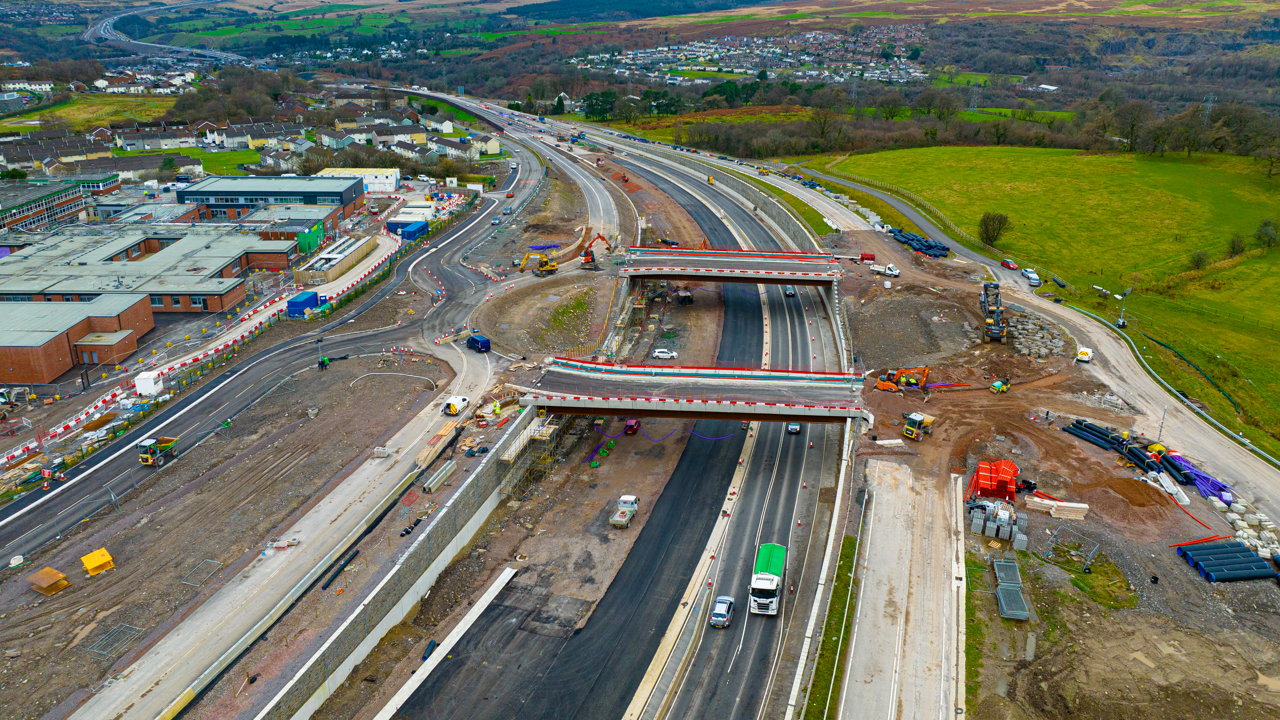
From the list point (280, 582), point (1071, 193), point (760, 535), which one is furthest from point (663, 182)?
point (280, 582)

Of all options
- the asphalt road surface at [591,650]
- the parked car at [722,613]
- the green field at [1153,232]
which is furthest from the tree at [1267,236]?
the parked car at [722,613]

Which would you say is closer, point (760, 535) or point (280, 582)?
point (280, 582)

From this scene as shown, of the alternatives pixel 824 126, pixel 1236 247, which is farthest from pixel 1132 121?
pixel 824 126

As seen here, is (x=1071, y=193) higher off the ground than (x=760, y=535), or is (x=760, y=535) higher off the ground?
(x=1071, y=193)

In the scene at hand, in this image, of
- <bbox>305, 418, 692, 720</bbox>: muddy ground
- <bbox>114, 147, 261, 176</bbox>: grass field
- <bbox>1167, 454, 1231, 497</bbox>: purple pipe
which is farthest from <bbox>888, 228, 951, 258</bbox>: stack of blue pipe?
<bbox>114, 147, 261, 176</bbox>: grass field

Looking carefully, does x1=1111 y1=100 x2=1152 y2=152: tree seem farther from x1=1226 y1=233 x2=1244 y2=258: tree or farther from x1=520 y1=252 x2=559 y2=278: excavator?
x1=520 y1=252 x2=559 y2=278: excavator

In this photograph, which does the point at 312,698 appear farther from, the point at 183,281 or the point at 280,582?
the point at 183,281

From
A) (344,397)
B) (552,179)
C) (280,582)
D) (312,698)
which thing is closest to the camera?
(312,698)
